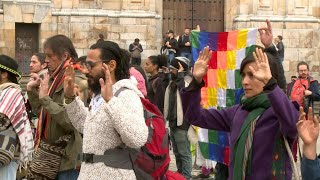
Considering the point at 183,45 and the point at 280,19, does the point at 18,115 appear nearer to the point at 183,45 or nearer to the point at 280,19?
the point at 183,45

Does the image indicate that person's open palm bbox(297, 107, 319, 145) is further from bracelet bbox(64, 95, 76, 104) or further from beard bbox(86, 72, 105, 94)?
bracelet bbox(64, 95, 76, 104)

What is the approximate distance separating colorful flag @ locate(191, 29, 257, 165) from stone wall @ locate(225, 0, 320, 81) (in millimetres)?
15151

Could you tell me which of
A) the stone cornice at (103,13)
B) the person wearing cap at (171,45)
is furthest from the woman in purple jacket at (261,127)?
the stone cornice at (103,13)

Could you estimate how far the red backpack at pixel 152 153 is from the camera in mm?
4855

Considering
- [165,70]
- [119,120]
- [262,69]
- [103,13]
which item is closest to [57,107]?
[119,120]

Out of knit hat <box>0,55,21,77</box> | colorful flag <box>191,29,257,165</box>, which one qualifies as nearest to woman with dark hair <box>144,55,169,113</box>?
colorful flag <box>191,29,257,165</box>

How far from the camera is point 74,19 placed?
21547 millimetres

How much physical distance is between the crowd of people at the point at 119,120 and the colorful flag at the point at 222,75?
5.79 ft

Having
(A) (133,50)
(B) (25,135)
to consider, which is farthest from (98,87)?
(A) (133,50)

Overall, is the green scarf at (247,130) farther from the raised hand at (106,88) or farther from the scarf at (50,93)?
the scarf at (50,93)

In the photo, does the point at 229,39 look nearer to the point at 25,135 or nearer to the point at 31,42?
the point at 25,135

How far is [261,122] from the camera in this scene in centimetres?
476

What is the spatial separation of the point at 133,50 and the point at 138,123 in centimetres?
1659

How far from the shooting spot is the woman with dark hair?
433 inches
